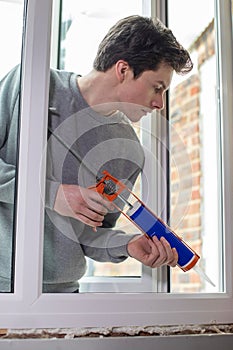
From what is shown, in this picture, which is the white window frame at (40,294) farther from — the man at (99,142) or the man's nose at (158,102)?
the man's nose at (158,102)

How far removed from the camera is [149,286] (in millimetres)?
1394

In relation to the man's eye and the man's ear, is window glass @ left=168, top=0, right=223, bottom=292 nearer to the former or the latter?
the man's eye

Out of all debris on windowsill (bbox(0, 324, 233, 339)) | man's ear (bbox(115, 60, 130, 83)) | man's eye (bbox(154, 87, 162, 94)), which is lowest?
debris on windowsill (bbox(0, 324, 233, 339))

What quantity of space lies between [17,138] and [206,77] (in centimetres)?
56

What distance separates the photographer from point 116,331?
1.33 metres

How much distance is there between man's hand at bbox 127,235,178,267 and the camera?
4.50ft

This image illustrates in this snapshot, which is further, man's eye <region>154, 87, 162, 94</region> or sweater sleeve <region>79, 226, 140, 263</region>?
man's eye <region>154, 87, 162, 94</region>

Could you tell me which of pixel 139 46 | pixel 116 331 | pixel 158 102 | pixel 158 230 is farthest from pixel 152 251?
pixel 139 46

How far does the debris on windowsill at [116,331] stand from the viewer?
125 centimetres

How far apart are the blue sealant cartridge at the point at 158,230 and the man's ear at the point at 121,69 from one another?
312 mm

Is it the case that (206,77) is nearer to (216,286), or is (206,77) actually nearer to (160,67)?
(160,67)

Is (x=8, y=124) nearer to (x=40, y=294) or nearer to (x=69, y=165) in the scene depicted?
(x=69, y=165)

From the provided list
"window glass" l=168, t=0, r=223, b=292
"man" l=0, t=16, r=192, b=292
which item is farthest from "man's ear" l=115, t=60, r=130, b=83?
"window glass" l=168, t=0, r=223, b=292

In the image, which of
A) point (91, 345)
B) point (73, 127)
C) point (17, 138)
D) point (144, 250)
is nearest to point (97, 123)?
point (73, 127)
